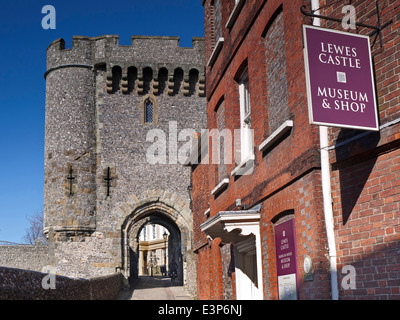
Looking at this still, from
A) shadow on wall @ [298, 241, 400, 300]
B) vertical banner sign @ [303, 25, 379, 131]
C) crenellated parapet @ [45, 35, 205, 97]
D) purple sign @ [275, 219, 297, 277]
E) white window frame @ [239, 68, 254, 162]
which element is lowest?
shadow on wall @ [298, 241, 400, 300]

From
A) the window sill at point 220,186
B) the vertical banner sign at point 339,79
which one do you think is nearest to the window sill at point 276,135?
the vertical banner sign at point 339,79

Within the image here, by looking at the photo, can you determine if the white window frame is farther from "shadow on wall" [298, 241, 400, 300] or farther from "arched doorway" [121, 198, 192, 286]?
"arched doorway" [121, 198, 192, 286]

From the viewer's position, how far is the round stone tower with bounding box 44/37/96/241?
2592 centimetres

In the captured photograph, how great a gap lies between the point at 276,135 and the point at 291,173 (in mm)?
784

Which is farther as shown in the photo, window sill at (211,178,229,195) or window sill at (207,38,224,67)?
window sill at (207,38,224,67)

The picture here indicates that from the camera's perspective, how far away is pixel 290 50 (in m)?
7.71

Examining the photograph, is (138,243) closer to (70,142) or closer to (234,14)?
(70,142)

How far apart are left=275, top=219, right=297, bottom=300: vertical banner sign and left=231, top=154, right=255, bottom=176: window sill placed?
1.63m

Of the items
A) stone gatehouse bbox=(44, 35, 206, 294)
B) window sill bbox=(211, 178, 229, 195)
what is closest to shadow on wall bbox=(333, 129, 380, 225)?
window sill bbox=(211, 178, 229, 195)

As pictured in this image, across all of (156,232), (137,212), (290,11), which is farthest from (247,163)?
(156,232)

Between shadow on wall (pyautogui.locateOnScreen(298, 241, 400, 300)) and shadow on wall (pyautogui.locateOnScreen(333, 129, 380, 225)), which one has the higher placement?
shadow on wall (pyautogui.locateOnScreen(333, 129, 380, 225))

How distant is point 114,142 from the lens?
2727cm

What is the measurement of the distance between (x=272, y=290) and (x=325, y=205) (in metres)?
2.35
